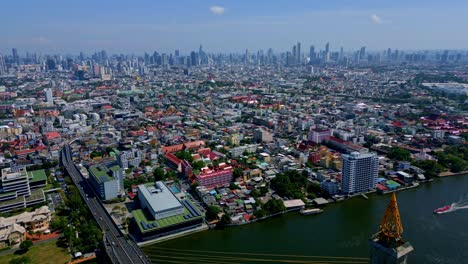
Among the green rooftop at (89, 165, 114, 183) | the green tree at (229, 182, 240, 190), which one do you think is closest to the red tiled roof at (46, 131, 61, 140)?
the green rooftop at (89, 165, 114, 183)

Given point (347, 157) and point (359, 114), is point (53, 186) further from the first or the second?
point (359, 114)

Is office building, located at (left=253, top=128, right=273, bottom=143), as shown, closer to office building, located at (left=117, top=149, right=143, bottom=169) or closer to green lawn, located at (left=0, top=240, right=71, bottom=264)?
office building, located at (left=117, top=149, right=143, bottom=169)

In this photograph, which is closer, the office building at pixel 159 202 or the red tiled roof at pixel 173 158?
the office building at pixel 159 202

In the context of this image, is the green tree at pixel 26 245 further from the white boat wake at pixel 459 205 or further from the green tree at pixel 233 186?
the white boat wake at pixel 459 205

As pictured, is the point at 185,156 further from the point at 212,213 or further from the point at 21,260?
the point at 21,260

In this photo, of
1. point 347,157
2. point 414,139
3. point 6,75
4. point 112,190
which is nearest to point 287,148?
point 347,157

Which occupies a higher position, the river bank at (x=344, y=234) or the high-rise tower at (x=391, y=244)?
the high-rise tower at (x=391, y=244)

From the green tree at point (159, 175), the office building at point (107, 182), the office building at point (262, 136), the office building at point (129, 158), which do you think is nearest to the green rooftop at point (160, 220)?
the office building at point (107, 182)

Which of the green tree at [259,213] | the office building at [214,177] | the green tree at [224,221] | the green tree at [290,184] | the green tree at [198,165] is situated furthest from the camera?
the green tree at [198,165]
